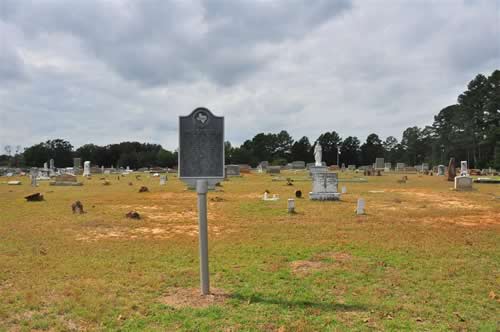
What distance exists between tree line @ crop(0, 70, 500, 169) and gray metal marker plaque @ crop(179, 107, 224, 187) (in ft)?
189

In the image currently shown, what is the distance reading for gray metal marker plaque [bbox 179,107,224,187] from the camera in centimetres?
484

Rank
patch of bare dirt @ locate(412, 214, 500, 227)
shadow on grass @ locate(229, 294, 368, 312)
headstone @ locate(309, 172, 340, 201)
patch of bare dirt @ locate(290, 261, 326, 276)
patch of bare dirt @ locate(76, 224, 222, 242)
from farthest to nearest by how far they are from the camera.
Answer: headstone @ locate(309, 172, 340, 201) < patch of bare dirt @ locate(412, 214, 500, 227) < patch of bare dirt @ locate(76, 224, 222, 242) < patch of bare dirt @ locate(290, 261, 326, 276) < shadow on grass @ locate(229, 294, 368, 312)

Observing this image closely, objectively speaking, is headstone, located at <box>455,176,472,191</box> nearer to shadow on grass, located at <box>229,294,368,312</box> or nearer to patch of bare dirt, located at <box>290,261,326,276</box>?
patch of bare dirt, located at <box>290,261,326,276</box>

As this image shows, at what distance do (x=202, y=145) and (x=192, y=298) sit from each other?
2.08 metres

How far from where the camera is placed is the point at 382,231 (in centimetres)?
946

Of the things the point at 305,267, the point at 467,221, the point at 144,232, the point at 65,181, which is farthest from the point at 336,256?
the point at 65,181

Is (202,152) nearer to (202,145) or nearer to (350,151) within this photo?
(202,145)

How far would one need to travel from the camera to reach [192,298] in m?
4.84

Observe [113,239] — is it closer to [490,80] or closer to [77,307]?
[77,307]

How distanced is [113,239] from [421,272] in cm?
665

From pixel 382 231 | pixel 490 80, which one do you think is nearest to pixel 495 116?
pixel 490 80

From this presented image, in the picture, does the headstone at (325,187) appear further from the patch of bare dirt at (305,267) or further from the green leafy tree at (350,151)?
the green leafy tree at (350,151)

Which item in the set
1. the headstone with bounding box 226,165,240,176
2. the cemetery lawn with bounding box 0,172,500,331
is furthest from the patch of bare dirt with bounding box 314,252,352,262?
the headstone with bounding box 226,165,240,176

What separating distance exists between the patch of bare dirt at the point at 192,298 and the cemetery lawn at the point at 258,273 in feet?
0.18
